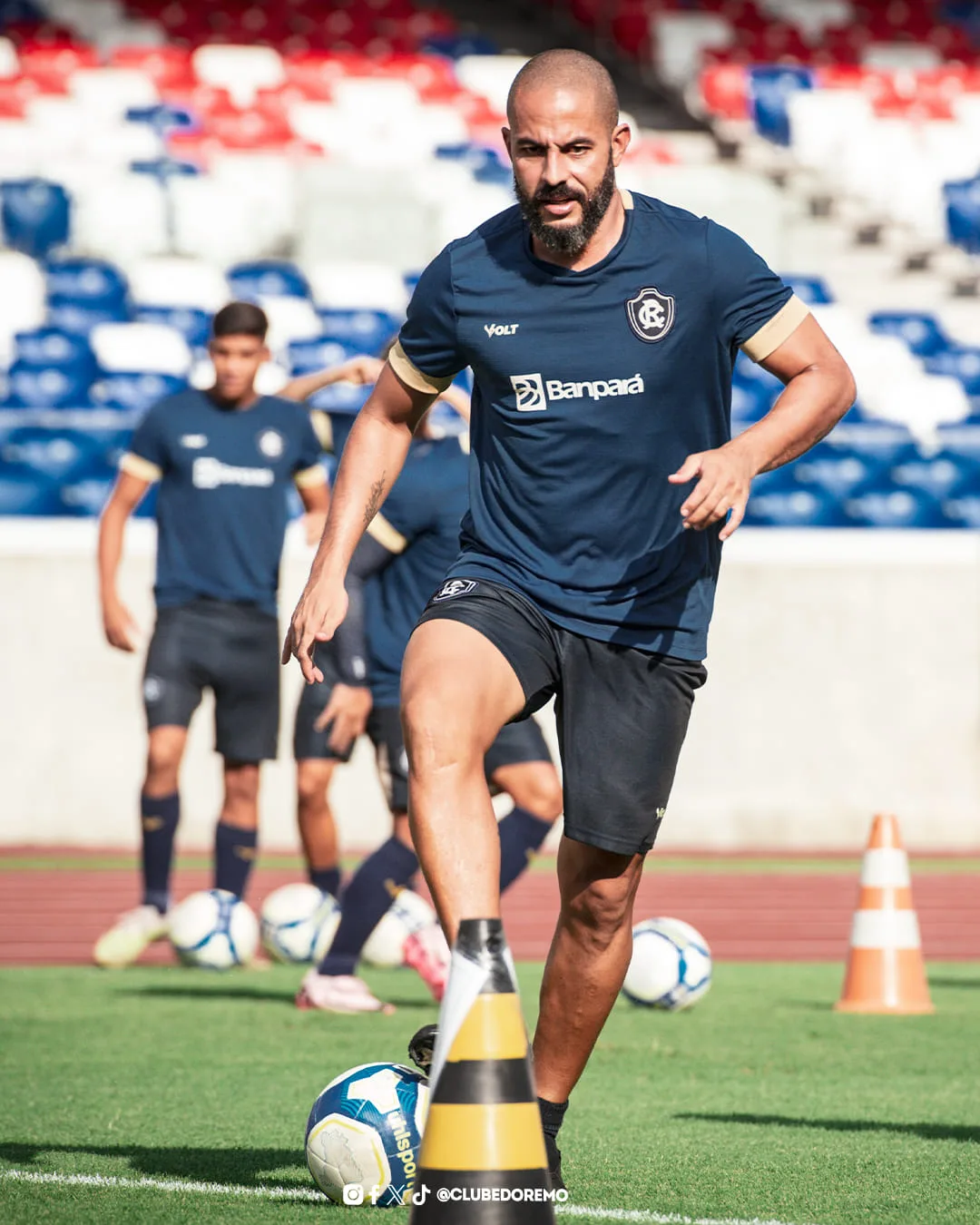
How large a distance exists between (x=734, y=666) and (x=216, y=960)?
6.31 meters

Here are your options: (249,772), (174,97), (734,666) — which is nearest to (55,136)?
(174,97)

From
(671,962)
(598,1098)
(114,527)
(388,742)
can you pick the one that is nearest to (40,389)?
(114,527)

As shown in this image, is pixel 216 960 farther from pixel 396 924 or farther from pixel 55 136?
pixel 55 136

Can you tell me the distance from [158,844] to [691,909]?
344cm

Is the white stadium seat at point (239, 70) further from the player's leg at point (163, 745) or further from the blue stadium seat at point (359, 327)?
the player's leg at point (163, 745)

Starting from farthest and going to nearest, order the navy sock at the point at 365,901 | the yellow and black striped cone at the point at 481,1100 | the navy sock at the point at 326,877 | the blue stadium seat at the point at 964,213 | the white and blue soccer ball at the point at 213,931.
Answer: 1. the blue stadium seat at the point at 964,213
2. the navy sock at the point at 326,877
3. the white and blue soccer ball at the point at 213,931
4. the navy sock at the point at 365,901
5. the yellow and black striped cone at the point at 481,1100

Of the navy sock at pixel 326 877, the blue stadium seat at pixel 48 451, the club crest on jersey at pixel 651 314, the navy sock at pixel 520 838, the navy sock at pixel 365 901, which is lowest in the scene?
the navy sock at pixel 326 877

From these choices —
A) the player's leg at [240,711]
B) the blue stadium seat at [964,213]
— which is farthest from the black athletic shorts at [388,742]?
the blue stadium seat at [964,213]

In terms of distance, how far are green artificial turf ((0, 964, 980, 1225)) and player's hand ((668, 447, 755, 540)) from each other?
54.6 inches

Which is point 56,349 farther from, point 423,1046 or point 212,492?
point 423,1046

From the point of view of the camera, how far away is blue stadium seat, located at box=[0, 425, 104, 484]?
15.1m

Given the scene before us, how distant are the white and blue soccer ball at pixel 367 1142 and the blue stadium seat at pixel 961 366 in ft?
52.8

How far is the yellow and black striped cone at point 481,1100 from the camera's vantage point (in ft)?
11.0

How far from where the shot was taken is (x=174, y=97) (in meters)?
24.9
